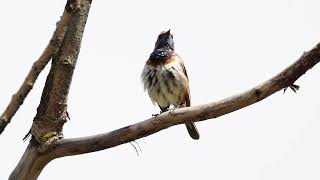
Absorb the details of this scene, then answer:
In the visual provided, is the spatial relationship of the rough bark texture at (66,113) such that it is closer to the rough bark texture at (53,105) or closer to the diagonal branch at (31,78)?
the rough bark texture at (53,105)

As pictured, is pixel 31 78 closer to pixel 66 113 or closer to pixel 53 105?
pixel 53 105

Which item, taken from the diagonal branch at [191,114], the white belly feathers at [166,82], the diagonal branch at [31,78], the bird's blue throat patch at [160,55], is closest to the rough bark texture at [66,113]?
the diagonal branch at [191,114]

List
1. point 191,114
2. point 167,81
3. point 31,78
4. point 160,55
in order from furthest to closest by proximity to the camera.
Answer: point 160,55, point 167,81, point 191,114, point 31,78

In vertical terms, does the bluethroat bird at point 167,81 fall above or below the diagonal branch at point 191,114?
above

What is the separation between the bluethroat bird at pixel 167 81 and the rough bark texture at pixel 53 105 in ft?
9.83

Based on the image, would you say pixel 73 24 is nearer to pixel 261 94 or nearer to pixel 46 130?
pixel 46 130

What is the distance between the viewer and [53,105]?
4.93m

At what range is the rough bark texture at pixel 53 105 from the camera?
15.6 ft

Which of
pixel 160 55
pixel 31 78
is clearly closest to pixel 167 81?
pixel 160 55

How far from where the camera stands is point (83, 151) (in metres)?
4.91

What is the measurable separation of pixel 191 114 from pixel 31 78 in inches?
54.0

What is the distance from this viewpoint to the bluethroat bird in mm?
7906

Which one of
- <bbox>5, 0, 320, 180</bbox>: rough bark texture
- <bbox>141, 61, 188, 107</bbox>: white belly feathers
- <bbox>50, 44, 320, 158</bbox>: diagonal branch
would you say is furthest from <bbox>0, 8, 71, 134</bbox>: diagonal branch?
<bbox>141, 61, 188, 107</bbox>: white belly feathers

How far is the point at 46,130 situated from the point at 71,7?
1.11 m
